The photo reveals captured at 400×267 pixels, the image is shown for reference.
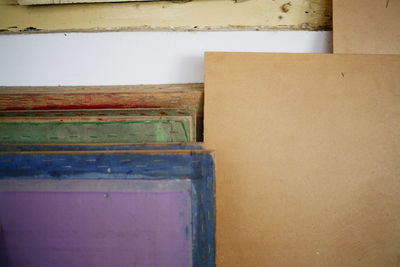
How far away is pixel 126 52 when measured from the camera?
94cm

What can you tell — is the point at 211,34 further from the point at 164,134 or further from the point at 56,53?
the point at 56,53

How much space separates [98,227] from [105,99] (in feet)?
1.50

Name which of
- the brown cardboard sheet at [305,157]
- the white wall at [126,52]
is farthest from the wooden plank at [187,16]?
the brown cardboard sheet at [305,157]

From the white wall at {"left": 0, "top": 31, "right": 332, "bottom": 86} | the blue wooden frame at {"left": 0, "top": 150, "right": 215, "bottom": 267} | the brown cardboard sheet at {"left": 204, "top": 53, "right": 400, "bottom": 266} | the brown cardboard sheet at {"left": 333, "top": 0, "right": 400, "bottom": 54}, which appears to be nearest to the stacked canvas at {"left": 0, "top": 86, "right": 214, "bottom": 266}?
the blue wooden frame at {"left": 0, "top": 150, "right": 215, "bottom": 267}

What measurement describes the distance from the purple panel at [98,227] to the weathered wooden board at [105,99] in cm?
33

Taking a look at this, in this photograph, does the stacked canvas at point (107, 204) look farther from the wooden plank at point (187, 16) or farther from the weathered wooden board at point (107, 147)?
the wooden plank at point (187, 16)

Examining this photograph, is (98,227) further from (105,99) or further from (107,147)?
(105,99)

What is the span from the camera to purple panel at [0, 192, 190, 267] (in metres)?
0.71

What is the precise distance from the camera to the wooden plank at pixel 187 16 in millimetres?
917

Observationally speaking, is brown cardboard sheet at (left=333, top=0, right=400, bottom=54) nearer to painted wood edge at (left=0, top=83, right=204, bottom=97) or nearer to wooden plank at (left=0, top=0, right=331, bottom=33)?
wooden plank at (left=0, top=0, right=331, bottom=33)

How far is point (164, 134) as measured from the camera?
2.61 ft

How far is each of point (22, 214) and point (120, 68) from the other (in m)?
0.65

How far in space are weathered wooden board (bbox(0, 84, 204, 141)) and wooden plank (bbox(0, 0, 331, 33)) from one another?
0.31m

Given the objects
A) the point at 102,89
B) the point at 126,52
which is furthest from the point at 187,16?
the point at 102,89
